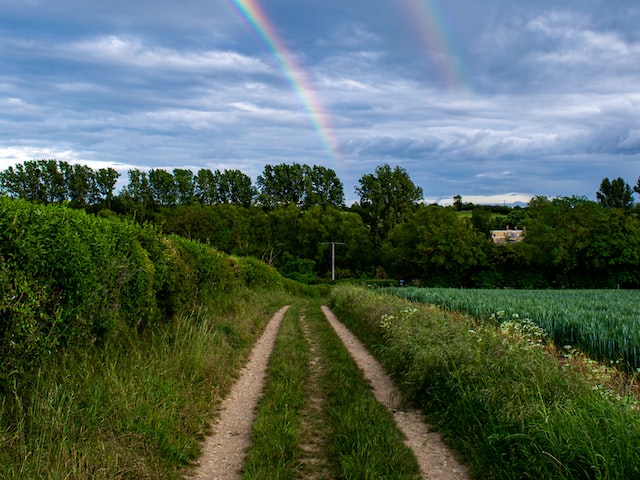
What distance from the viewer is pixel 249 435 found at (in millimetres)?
5699

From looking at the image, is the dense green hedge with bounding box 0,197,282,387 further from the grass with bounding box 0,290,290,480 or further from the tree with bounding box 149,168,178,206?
the tree with bounding box 149,168,178,206

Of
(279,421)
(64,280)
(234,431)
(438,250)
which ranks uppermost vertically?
(64,280)

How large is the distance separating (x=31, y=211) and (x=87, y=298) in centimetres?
146

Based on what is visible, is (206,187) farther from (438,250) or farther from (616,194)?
(616,194)

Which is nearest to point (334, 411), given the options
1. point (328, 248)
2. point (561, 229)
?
point (561, 229)

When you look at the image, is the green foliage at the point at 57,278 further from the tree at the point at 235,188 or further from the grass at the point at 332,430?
the tree at the point at 235,188

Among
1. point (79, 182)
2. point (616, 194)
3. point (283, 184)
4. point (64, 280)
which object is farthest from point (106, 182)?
point (616, 194)

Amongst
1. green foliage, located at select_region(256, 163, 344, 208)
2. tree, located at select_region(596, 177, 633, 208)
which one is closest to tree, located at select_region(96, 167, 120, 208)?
green foliage, located at select_region(256, 163, 344, 208)

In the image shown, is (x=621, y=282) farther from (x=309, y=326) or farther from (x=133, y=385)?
(x=133, y=385)

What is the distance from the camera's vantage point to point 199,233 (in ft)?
192

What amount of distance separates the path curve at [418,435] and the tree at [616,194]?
453 feet

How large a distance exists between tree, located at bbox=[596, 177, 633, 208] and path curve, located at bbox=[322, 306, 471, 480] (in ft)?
453

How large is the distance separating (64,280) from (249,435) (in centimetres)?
295

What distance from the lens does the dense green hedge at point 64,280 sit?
14.5 ft
